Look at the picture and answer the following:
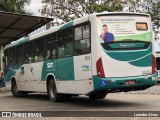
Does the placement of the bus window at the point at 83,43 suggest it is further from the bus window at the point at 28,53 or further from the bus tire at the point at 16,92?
the bus tire at the point at 16,92

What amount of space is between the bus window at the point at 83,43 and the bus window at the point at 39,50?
10.8 feet

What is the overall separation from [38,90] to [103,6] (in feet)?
A: 85.8

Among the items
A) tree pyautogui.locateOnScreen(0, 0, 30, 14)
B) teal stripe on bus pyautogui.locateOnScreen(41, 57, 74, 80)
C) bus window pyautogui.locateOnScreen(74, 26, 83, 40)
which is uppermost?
tree pyautogui.locateOnScreen(0, 0, 30, 14)

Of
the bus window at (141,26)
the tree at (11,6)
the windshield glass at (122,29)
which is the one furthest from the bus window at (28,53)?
the tree at (11,6)

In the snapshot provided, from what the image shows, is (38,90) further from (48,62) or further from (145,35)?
(145,35)

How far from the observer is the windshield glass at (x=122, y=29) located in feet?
42.1

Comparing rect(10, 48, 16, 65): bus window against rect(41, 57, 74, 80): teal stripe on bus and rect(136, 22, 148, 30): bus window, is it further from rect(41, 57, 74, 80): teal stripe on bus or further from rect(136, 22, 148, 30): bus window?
rect(136, 22, 148, 30): bus window

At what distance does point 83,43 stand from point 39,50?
4.18m

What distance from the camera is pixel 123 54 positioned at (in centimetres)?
1295

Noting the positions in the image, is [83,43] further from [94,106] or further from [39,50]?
[39,50]

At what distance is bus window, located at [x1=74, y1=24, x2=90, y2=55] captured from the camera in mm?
13084

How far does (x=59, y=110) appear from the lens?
1280 cm

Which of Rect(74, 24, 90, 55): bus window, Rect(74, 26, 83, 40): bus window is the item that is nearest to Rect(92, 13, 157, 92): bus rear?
Rect(74, 24, 90, 55): bus window

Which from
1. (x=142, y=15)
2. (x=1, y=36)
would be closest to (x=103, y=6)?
(x=1, y=36)
